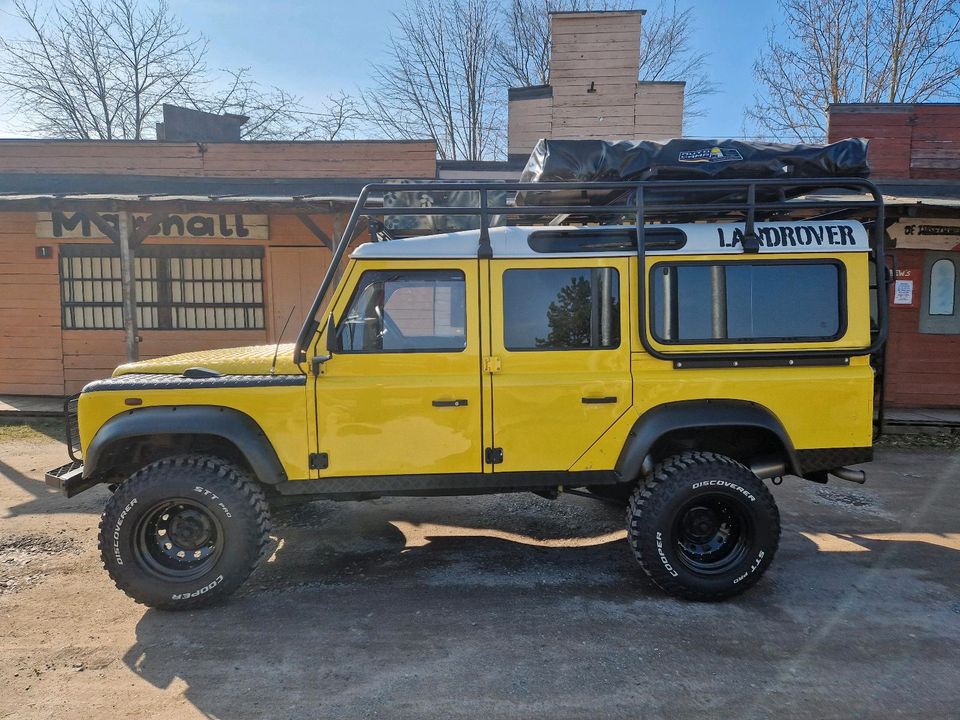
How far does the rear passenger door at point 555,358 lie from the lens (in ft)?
12.0

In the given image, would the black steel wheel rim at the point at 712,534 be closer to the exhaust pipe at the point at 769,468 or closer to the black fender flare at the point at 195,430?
the exhaust pipe at the point at 769,468

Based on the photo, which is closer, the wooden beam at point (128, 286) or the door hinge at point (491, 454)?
the door hinge at point (491, 454)

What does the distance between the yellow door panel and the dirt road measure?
3.01ft

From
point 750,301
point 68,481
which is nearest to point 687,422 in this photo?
point 750,301

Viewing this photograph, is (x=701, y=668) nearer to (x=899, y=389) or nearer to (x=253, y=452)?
(x=253, y=452)

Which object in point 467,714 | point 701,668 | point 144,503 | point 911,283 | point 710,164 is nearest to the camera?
point 467,714

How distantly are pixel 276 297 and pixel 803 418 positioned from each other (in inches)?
333

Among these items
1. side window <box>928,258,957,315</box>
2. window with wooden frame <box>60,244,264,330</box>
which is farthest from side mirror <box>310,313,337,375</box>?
side window <box>928,258,957,315</box>

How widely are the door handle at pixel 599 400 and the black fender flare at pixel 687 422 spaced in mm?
219

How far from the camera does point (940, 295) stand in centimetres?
939

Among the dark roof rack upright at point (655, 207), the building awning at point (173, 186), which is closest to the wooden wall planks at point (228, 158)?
Result: the building awning at point (173, 186)

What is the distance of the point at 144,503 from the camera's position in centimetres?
353

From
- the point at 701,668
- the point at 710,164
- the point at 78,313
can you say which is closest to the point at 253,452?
the point at 701,668

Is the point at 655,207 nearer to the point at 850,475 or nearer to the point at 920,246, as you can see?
the point at 850,475
